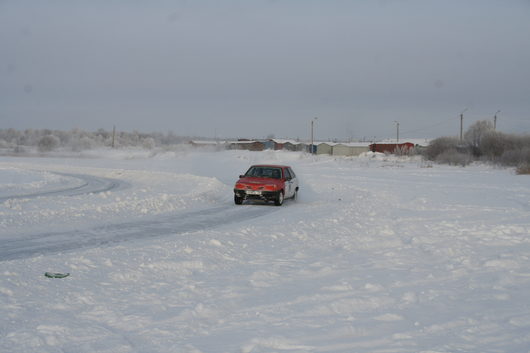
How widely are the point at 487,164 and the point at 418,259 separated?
49195mm

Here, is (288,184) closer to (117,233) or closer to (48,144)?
(117,233)

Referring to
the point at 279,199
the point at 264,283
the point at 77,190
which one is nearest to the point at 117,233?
the point at 264,283

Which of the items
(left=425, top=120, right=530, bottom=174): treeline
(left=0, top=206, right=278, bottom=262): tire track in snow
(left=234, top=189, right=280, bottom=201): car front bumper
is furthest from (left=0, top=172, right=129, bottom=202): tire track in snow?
(left=425, top=120, right=530, bottom=174): treeline

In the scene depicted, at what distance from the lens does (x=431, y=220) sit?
584 inches

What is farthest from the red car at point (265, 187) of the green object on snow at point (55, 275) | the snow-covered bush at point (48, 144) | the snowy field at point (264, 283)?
the snow-covered bush at point (48, 144)

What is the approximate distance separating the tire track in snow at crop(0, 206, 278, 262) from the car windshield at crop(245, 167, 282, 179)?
151 inches

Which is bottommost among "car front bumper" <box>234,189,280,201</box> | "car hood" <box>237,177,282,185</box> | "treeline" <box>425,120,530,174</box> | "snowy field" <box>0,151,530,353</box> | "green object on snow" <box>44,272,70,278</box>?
"snowy field" <box>0,151,530,353</box>

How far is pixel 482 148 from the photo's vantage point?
64.0 metres

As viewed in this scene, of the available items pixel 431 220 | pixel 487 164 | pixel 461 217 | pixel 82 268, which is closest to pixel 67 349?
pixel 82 268

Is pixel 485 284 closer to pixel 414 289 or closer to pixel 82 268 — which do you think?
pixel 414 289

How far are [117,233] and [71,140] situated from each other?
144m

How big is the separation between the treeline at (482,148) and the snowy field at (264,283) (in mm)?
40840

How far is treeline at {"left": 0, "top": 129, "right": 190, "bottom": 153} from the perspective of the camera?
130750mm

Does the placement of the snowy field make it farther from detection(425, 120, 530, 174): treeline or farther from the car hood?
detection(425, 120, 530, 174): treeline
